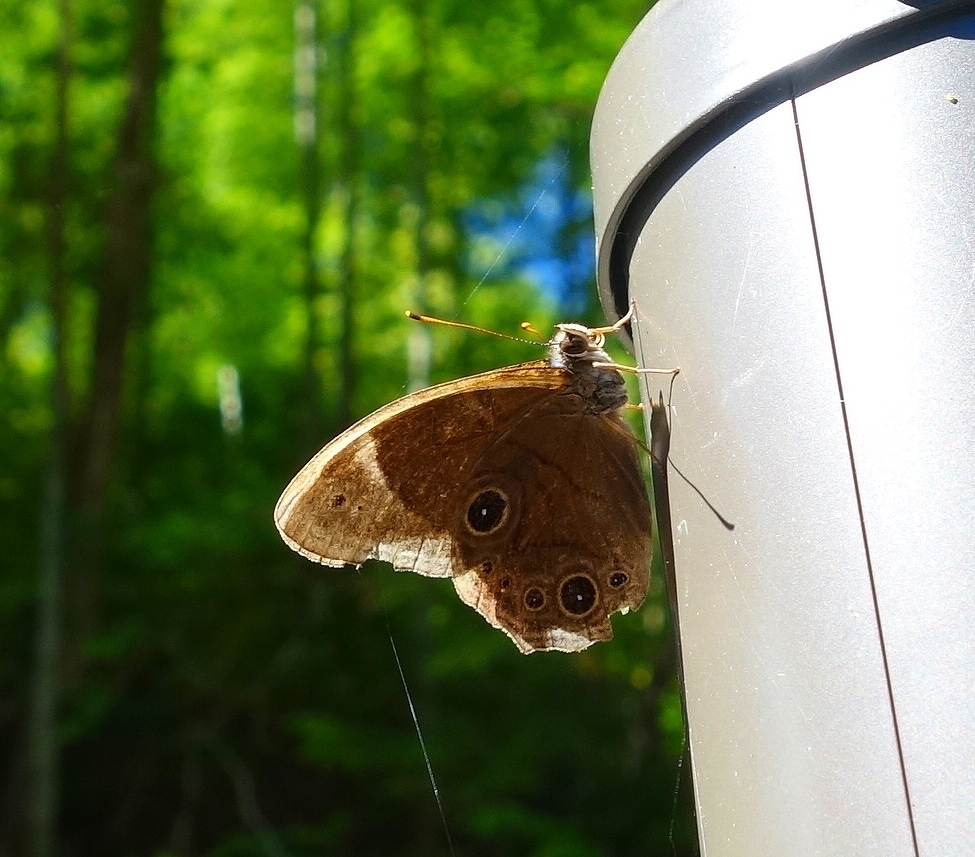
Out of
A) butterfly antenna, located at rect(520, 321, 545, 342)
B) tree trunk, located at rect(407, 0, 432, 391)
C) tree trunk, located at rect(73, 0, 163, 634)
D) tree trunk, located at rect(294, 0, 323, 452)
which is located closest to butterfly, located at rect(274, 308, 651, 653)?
butterfly antenna, located at rect(520, 321, 545, 342)

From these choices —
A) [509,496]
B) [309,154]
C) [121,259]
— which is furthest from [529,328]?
[309,154]

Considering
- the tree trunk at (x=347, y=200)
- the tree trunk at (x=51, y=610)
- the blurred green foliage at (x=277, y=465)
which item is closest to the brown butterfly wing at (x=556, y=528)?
the blurred green foliage at (x=277, y=465)

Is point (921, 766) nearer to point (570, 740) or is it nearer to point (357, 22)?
point (570, 740)

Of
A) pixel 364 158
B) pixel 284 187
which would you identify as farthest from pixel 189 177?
pixel 364 158

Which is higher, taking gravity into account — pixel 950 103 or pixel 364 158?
pixel 364 158

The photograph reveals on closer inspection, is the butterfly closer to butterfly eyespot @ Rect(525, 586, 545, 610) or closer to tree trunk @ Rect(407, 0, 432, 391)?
butterfly eyespot @ Rect(525, 586, 545, 610)

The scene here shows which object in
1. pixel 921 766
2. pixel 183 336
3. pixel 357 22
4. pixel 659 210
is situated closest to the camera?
pixel 921 766

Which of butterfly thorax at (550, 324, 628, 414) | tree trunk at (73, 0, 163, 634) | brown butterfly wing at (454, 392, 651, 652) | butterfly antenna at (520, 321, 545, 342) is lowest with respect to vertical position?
brown butterfly wing at (454, 392, 651, 652)
